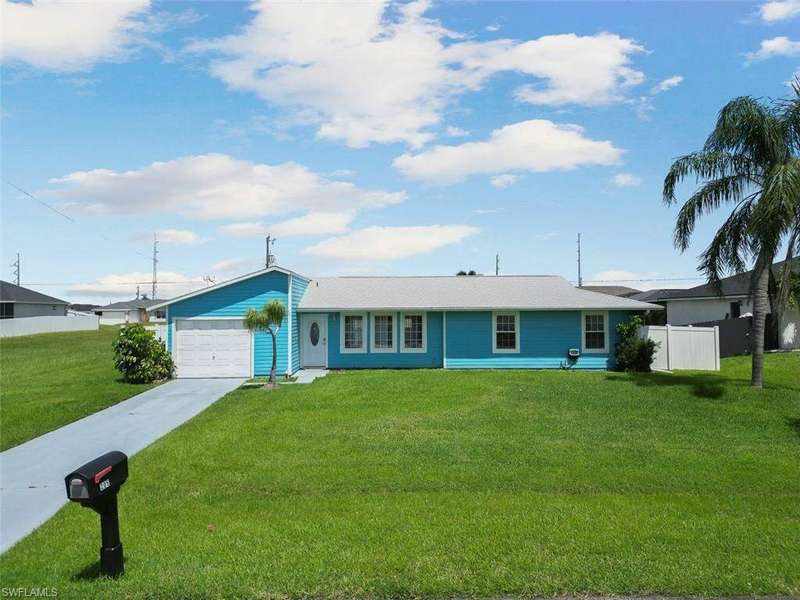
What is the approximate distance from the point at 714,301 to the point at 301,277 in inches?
916

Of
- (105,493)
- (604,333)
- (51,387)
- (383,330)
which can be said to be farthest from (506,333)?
(105,493)

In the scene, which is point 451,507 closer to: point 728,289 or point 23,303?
point 728,289

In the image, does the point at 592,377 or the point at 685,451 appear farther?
the point at 592,377

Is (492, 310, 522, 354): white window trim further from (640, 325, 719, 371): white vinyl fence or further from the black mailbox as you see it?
the black mailbox

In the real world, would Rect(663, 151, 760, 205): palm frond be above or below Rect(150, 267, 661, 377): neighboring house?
above

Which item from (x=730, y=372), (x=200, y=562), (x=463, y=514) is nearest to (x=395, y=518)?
(x=463, y=514)

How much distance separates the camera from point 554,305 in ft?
76.0

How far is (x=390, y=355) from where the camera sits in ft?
77.2

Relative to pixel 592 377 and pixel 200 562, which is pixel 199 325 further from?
pixel 200 562

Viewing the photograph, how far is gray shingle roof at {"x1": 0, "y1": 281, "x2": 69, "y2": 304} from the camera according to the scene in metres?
49.0

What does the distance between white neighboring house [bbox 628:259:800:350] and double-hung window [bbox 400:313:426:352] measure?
1408cm

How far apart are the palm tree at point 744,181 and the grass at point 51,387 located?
17.0 metres

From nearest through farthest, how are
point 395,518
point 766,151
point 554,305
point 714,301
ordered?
1. point 395,518
2. point 766,151
3. point 554,305
4. point 714,301

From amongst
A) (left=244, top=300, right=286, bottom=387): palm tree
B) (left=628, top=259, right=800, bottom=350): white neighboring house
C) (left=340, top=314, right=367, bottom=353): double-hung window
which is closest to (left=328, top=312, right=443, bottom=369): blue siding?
(left=340, top=314, right=367, bottom=353): double-hung window
